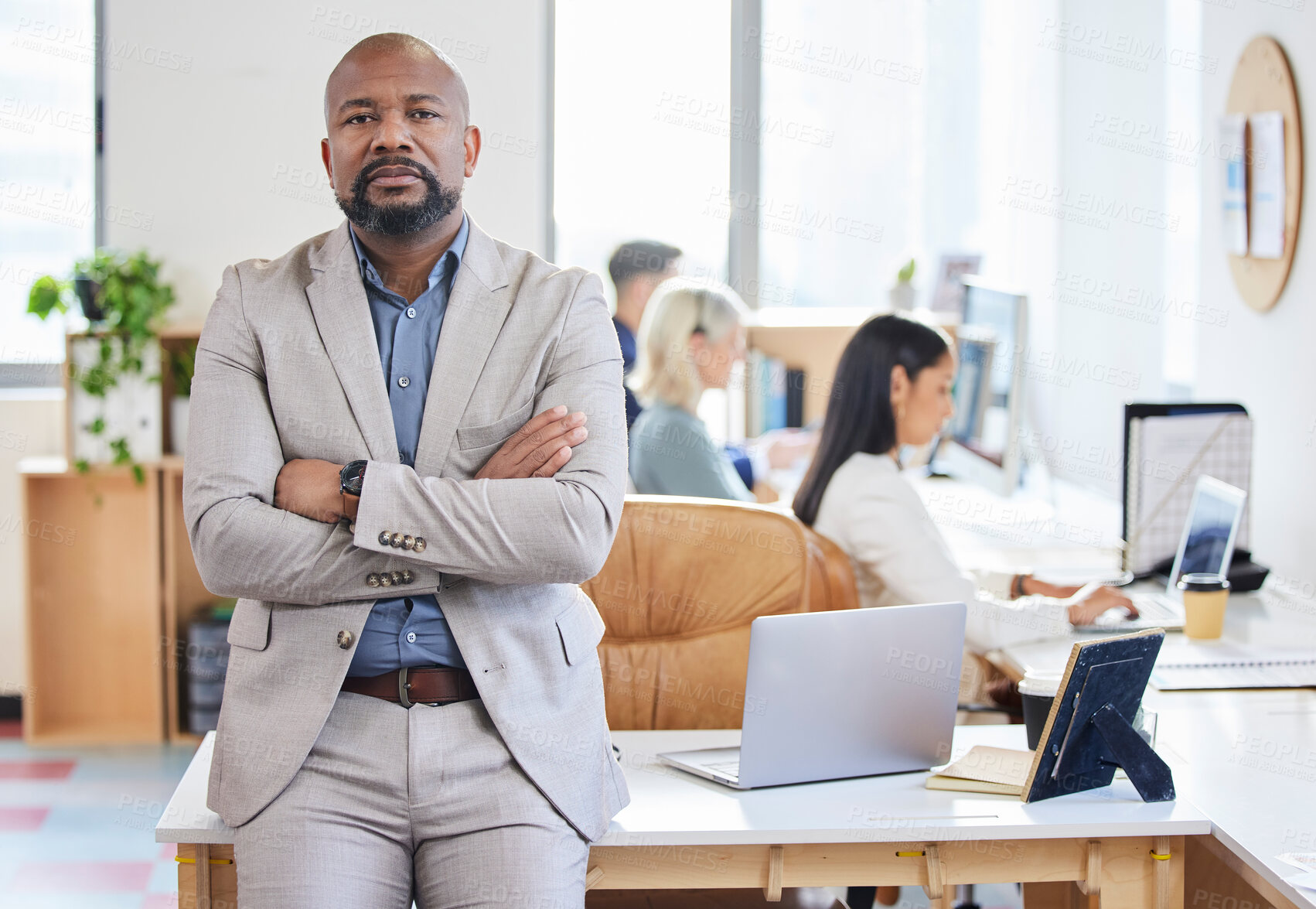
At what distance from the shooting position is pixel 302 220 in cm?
453

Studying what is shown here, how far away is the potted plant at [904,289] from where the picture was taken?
5.19 meters

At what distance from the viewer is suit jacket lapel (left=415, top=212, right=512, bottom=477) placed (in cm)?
178

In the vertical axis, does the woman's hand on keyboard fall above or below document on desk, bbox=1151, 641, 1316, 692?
above

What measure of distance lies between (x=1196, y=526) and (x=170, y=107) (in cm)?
361

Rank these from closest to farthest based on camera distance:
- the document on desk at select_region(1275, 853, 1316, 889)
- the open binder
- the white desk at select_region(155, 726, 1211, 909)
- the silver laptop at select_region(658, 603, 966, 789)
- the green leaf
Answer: the document on desk at select_region(1275, 853, 1316, 889) < the white desk at select_region(155, 726, 1211, 909) < the silver laptop at select_region(658, 603, 966, 789) < the open binder < the green leaf

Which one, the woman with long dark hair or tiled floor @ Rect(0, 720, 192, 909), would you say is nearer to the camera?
the woman with long dark hair

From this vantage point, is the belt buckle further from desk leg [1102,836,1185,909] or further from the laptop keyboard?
desk leg [1102,836,1185,909]

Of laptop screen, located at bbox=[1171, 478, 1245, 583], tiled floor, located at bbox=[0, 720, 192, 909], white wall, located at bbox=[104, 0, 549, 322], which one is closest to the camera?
laptop screen, located at bbox=[1171, 478, 1245, 583]

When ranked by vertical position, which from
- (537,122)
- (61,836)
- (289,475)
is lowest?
(61,836)

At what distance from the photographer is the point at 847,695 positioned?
1.92 metres

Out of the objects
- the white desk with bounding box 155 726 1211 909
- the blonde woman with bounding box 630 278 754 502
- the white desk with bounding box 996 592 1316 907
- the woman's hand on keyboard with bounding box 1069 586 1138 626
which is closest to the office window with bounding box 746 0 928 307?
the blonde woman with bounding box 630 278 754 502

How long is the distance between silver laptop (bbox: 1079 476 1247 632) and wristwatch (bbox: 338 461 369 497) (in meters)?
1.70

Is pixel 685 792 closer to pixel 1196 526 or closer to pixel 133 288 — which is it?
pixel 1196 526

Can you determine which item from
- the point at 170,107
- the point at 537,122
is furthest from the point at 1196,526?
the point at 170,107
